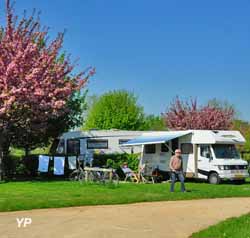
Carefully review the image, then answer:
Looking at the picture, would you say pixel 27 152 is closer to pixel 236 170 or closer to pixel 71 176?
pixel 71 176

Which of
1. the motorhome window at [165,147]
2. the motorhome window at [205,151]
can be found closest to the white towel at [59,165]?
the motorhome window at [165,147]

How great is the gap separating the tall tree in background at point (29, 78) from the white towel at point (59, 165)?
10.4 ft

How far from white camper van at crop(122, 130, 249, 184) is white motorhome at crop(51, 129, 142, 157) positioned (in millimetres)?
3129

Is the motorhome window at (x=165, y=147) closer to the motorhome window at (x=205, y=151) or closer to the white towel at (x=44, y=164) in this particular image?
the motorhome window at (x=205, y=151)

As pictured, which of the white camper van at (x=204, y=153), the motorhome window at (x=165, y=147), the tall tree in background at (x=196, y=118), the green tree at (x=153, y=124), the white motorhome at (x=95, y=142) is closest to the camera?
the white camper van at (x=204, y=153)

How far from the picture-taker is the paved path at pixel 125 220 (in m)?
9.67

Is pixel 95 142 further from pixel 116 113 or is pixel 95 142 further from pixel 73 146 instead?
pixel 116 113

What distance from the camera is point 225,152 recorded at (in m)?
24.7

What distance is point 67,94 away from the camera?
23.3m

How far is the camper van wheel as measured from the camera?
23.6 metres

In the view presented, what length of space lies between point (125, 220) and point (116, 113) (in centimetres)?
3840

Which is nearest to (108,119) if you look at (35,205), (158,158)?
(158,158)

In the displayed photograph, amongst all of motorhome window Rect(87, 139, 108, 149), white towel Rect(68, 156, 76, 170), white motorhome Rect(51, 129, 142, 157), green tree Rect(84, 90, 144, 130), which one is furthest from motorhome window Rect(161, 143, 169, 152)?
green tree Rect(84, 90, 144, 130)

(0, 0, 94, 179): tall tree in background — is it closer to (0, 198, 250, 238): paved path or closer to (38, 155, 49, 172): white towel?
(38, 155, 49, 172): white towel
